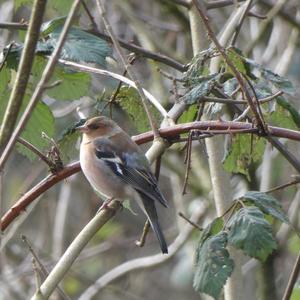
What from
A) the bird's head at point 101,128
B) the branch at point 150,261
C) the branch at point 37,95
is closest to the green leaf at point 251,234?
the branch at point 37,95

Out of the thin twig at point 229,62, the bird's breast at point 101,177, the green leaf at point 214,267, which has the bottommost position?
the bird's breast at point 101,177

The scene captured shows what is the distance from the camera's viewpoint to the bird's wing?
2814mm

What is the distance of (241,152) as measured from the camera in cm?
246

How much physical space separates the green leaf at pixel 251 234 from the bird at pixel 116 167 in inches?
32.4

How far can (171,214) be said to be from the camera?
707 centimetres

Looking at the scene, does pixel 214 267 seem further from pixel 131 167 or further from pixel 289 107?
pixel 131 167

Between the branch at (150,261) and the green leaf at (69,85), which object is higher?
the green leaf at (69,85)

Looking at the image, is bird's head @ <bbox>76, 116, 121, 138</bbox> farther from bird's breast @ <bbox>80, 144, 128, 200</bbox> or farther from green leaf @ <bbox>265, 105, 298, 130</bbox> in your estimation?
green leaf @ <bbox>265, 105, 298, 130</bbox>

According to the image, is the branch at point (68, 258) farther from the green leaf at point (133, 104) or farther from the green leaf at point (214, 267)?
the green leaf at point (133, 104)

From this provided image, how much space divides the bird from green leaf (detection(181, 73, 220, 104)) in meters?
0.55

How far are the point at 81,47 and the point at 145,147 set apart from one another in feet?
10.2

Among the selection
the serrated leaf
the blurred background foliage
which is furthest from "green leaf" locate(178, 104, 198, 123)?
the serrated leaf

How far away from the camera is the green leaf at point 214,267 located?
70.2 inches

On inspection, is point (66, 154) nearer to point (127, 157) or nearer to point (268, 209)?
point (127, 157)
